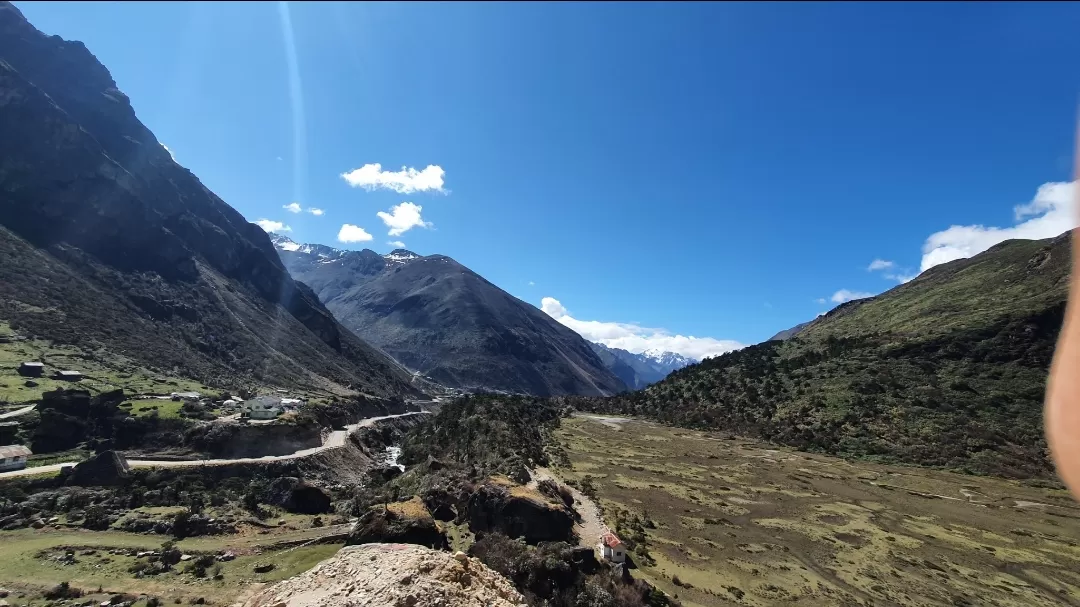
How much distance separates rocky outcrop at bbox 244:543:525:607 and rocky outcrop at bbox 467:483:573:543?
1241cm

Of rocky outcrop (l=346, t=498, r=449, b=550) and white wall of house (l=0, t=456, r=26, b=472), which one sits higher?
rocky outcrop (l=346, t=498, r=449, b=550)

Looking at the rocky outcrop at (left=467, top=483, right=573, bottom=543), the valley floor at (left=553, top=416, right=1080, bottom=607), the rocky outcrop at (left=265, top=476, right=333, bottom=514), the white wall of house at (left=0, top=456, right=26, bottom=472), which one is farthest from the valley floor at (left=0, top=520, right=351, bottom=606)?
the valley floor at (left=553, top=416, right=1080, bottom=607)

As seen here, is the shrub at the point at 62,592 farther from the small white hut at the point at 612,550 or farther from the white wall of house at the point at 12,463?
the white wall of house at the point at 12,463

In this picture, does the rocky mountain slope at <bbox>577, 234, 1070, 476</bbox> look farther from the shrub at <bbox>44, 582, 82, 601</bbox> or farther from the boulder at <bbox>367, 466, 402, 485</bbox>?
the shrub at <bbox>44, 582, 82, 601</bbox>

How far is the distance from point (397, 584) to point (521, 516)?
17.0 m

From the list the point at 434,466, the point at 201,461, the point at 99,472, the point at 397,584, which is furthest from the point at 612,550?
the point at 201,461

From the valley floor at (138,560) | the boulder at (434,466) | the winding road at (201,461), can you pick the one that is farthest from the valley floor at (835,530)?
the winding road at (201,461)

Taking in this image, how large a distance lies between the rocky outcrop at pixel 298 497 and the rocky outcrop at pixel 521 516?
57.1ft

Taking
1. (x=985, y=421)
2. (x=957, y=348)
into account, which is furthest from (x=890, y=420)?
(x=957, y=348)

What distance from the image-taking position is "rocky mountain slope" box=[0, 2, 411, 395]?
108 m

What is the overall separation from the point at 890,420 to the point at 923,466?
41.3 ft

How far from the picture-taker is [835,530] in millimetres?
42750

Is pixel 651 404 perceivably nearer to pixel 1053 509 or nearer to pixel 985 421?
pixel 985 421

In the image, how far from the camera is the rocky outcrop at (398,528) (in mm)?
27500
